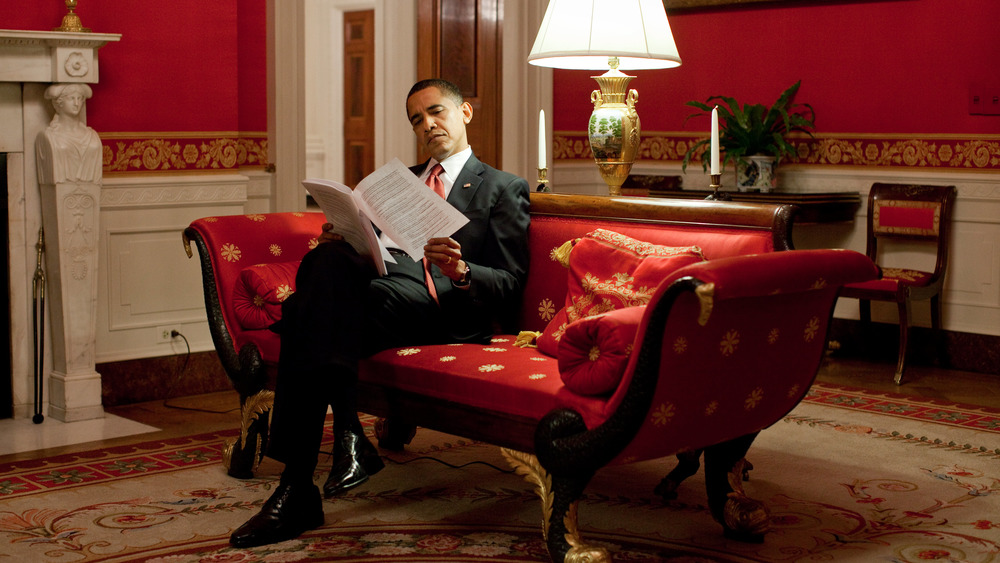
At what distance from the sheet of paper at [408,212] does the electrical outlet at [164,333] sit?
193 centimetres

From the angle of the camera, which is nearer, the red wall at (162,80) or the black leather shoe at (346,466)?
the black leather shoe at (346,466)

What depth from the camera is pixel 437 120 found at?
Result: 3119mm

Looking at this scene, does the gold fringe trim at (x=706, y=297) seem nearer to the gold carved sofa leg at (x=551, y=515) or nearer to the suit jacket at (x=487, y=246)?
the gold carved sofa leg at (x=551, y=515)

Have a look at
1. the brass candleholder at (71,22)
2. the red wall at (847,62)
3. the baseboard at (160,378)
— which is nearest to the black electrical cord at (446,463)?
the baseboard at (160,378)

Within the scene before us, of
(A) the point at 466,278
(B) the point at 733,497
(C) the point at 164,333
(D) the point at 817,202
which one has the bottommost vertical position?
(B) the point at 733,497

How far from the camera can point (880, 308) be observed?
17.4 feet

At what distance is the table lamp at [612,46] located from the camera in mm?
2924

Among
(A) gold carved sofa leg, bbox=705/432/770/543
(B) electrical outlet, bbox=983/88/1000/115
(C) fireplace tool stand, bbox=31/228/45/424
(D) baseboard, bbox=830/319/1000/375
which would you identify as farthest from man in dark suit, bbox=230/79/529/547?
(B) electrical outlet, bbox=983/88/1000/115

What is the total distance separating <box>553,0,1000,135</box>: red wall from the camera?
5.02 meters

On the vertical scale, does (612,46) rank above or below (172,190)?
above

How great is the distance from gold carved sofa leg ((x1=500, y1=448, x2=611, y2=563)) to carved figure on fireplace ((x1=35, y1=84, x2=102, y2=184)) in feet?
7.38

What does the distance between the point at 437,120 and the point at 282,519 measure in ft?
3.88

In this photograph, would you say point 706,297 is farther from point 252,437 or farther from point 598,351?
point 252,437

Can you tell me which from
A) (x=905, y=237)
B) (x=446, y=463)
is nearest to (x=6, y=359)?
(x=446, y=463)
